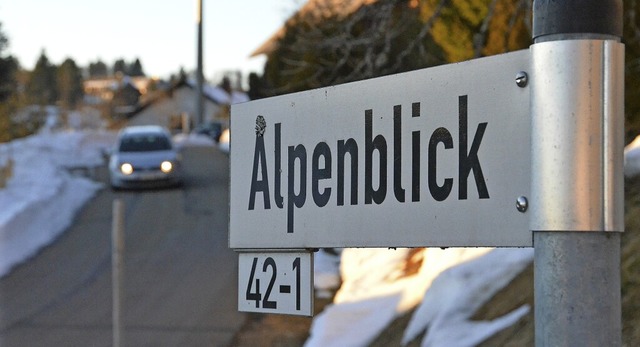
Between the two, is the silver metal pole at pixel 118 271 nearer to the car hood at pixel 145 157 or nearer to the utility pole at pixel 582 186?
the utility pole at pixel 582 186

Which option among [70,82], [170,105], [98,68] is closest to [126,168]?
[170,105]

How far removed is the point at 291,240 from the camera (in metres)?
2.62

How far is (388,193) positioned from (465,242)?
0.87 ft

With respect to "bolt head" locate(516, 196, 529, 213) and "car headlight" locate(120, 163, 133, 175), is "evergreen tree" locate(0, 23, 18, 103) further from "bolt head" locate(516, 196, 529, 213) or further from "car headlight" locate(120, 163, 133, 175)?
"bolt head" locate(516, 196, 529, 213)

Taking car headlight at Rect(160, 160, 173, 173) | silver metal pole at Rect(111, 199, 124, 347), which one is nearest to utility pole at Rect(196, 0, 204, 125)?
car headlight at Rect(160, 160, 173, 173)

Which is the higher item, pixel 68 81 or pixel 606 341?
pixel 68 81

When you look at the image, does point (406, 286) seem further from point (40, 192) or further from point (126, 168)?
point (126, 168)

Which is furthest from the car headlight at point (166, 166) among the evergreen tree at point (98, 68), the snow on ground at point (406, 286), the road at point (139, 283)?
the evergreen tree at point (98, 68)

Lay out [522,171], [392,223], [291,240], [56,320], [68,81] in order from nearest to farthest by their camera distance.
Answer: [522,171], [392,223], [291,240], [56,320], [68,81]

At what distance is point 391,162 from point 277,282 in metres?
0.53

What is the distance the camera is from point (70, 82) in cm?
12556

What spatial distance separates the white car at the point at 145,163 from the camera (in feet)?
77.6

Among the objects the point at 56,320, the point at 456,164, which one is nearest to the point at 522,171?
the point at 456,164

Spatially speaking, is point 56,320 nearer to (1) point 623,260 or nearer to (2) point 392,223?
(1) point 623,260
